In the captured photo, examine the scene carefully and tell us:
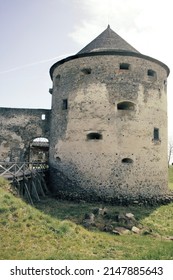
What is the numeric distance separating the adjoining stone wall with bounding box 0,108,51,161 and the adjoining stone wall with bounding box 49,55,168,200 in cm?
339

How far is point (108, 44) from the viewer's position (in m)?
16.1

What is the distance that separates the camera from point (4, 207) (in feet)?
26.4

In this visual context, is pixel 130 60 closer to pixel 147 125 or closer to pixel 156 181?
pixel 147 125

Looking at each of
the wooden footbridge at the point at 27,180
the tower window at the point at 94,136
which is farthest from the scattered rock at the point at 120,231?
the tower window at the point at 94,136

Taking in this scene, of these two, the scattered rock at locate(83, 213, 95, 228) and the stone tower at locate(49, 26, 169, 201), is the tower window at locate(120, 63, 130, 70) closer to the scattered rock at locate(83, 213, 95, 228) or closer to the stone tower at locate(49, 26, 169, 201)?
the stone tower at locate(49, 26, 169, 201)

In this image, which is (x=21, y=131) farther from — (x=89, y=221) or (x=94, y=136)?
(x=89, y=221)

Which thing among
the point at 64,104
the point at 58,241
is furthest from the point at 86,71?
the point at 58,241

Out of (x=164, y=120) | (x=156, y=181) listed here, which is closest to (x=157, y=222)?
(x=156, y=181)

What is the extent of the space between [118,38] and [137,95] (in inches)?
160

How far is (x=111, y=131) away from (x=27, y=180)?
466cm

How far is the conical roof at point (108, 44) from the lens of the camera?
15.7 m

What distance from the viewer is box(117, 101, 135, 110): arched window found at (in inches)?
593

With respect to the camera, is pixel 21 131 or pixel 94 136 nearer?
pixel 94 136

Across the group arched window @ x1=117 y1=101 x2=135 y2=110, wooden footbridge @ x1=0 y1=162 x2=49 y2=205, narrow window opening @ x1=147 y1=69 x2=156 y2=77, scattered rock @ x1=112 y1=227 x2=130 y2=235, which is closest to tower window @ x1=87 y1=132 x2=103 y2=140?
arched window @ x1=117 y1=101 x2=135 y2=110
